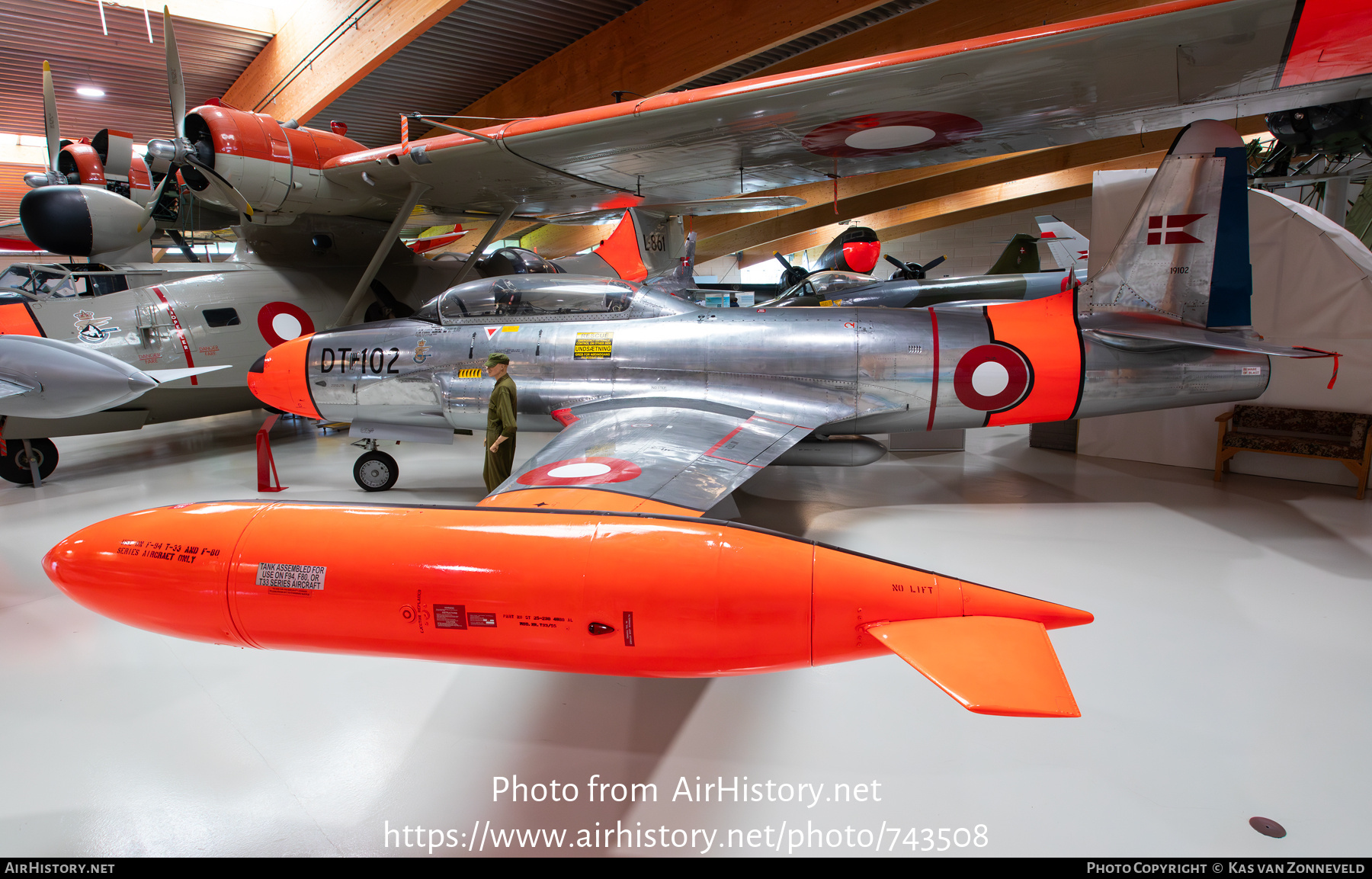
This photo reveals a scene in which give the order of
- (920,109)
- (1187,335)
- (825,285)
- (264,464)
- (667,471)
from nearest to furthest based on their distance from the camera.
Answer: (667,471) < (1187,335) < (920,109) < (264,464) < (825,285)

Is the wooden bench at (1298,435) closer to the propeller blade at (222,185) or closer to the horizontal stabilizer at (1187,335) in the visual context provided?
the horizontal stabilizer at (1187,335)

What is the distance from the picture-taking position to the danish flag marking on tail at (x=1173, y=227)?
15.7ft

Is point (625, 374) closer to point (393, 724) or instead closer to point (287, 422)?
point (393, 724)

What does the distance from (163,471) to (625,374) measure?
532 centimetres

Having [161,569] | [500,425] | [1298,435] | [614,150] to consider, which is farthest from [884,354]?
[161,569]

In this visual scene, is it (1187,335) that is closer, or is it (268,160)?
(1187,335)

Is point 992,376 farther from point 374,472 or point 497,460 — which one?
point 374,472

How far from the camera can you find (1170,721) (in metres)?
2.56

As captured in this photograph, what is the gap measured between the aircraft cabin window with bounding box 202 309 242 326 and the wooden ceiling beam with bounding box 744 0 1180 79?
7.33m

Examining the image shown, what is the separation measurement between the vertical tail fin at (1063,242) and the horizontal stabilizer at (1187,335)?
9169mm

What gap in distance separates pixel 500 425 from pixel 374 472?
6.20 feet

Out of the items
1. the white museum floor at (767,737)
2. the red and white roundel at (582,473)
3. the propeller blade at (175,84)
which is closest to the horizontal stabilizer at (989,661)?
the white museum floor at (767,737)

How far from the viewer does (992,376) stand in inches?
188

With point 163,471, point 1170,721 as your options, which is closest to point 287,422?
point 163,471
